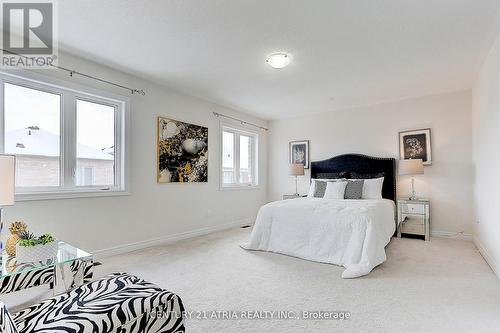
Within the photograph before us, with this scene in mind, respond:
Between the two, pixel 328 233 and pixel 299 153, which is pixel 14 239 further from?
pixel 299 153

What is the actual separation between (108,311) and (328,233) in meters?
2.53

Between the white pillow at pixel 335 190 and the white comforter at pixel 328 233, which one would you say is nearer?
the white comforter at pixel 328 233

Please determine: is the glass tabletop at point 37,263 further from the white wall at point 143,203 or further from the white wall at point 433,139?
the white wall at point 433,139

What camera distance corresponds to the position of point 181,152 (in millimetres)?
4441

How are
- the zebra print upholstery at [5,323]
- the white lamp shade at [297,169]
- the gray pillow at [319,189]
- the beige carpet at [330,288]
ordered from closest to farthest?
1. the zebra print upholstery at [5,323]
2. the beige carpet at [330,288]
3. the gray pillow at [319,189]
4. the white lamp shade at [297,169]

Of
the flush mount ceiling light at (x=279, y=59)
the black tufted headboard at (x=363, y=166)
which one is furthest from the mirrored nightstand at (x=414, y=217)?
the flush mount ceiling light at (x=279, y=59)

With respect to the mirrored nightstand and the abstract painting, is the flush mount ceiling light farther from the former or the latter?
the mirrored nightstand

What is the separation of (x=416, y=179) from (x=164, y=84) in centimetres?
453

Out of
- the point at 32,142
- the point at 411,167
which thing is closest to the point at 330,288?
the point at 411,167

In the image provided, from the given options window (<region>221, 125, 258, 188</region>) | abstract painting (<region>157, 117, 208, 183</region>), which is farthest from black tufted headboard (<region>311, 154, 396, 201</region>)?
abstract painting (<region>157, 117, 208, 183</region>)

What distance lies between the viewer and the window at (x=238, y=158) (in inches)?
216

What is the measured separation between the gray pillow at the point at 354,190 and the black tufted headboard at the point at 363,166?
0.48 meters

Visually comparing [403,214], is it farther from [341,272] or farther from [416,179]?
[341,272]

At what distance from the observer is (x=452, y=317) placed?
1944mm
